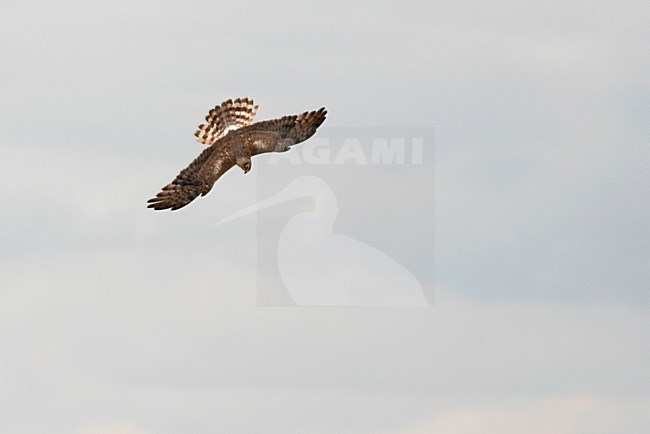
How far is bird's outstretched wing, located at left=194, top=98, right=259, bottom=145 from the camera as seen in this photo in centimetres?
11125

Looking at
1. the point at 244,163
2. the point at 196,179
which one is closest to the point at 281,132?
the point at 244,163

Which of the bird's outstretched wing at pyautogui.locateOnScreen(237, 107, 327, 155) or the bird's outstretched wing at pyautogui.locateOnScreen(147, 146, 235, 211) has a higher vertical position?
the bird's outstretched wing at pyautogui.locateOnScreen(237, 107, 327, 155)

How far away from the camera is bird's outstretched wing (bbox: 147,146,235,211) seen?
107875 millimetres

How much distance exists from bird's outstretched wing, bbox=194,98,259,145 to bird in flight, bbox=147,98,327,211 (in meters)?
1.41

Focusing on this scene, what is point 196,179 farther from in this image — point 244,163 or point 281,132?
point 281,132

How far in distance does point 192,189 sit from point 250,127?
3091 mm

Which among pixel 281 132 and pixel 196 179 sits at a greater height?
pixel 281 132

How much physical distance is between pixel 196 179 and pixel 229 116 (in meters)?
4.07

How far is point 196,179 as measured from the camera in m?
108

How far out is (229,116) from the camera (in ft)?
366

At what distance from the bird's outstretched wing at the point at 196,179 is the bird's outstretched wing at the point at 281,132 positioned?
2.75 feet

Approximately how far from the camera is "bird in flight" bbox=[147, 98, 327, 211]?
10794 cm

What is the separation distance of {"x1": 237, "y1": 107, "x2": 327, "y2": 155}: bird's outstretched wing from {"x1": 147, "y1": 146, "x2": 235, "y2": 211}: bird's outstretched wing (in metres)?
0.84

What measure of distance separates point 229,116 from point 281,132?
339cm
